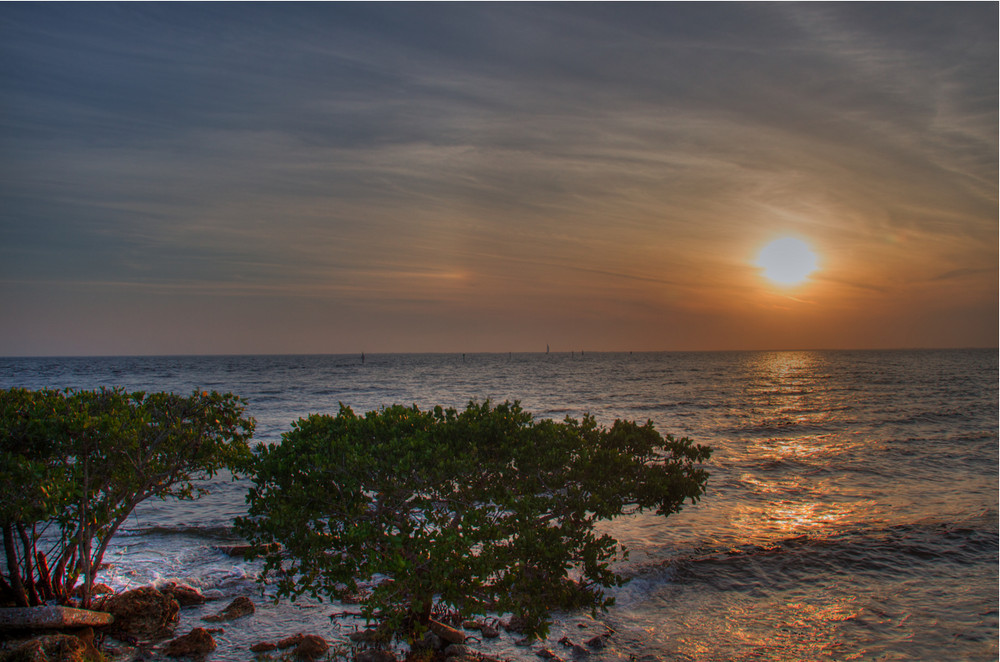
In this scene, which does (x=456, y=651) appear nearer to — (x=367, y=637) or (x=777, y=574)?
(x=367, y=637)

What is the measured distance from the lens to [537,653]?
14.4 m

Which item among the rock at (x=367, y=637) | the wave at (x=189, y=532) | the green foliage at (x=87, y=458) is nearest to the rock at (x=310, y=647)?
the rock at (x=367, y=637)

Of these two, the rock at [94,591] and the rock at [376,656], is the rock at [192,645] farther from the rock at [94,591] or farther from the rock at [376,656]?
the rock at [376,656]

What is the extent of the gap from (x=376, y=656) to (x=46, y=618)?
23.2 ft

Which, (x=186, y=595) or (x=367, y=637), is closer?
(x=367, y=637)

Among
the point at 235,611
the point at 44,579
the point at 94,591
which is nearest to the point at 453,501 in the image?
the point at 235,611

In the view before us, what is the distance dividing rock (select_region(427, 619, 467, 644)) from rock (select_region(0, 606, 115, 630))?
24.9 ft

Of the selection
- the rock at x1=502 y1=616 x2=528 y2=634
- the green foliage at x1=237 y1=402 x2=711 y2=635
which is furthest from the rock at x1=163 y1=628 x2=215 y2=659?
the rock at x1=502 y1=616 x2=528 y2=634

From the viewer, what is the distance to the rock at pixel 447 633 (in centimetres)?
1418

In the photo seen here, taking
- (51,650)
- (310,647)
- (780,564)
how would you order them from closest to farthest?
1. (51,650)
2. (310,647)
3. (780,564)

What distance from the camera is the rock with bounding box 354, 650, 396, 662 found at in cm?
1327

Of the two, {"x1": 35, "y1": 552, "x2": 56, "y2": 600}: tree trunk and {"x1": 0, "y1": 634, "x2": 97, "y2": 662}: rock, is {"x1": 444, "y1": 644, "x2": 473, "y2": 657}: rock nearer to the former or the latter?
{"x1": 0, "y1": 634, "x2": 97, "y2": 662}: rock

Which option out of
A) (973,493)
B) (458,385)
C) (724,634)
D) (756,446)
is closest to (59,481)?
(724,634)

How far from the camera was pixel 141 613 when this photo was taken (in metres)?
15.0
